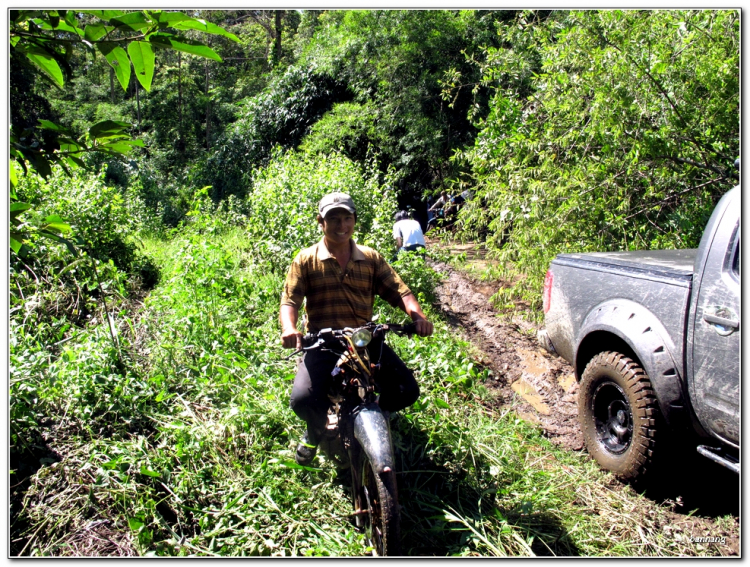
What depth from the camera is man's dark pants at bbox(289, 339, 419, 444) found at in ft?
11.3

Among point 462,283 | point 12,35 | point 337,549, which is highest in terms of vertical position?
point 12,35

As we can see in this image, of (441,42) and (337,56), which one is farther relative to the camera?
(337,56)

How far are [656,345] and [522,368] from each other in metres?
2.68

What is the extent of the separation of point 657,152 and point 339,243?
374cm

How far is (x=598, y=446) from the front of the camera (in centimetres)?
411

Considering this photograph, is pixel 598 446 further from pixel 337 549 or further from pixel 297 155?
pixel 297 155

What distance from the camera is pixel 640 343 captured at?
11.9 feet

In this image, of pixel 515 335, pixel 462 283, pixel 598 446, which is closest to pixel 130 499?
pixel 598 446

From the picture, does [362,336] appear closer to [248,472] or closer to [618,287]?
[248,472]

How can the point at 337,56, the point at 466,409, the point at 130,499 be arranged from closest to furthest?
the point at 130,499
the point at 466,409
the point at 337,56

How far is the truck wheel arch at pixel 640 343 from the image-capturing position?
3.41 m

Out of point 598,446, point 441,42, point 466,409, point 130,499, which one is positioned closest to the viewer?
point 130,499

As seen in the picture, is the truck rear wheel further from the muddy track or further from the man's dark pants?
the man's dark pants

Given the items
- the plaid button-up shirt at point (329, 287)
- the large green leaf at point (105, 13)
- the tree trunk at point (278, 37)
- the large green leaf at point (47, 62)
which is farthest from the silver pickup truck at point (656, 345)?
the tree trunk at point (278, 37)
